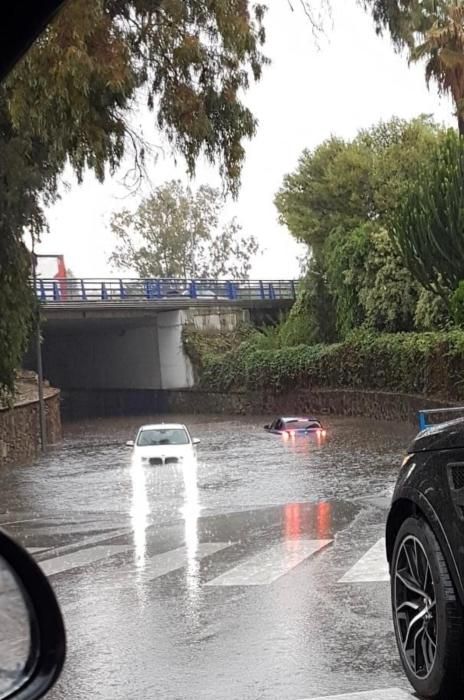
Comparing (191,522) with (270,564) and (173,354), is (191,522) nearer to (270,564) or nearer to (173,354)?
(270,564)

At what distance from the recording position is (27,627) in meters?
2.30

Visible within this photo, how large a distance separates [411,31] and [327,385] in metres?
30.4

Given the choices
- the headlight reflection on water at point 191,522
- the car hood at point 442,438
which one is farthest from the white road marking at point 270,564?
the car hood at point 442,438

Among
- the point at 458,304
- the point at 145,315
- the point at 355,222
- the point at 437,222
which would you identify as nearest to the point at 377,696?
the point at 458,304

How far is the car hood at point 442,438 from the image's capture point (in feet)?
15.3

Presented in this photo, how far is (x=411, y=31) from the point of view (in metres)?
15.3

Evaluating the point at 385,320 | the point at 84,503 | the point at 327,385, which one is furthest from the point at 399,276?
the point at 84,503

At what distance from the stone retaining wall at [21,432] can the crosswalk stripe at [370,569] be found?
20781 millimetres

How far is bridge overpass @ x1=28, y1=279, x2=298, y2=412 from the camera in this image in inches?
2083

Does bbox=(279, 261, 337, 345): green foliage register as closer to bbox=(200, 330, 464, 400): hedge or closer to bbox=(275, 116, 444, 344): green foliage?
bbox=(275, 116, 444, 344): green foliage

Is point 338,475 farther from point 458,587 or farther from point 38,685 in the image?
point 38,685

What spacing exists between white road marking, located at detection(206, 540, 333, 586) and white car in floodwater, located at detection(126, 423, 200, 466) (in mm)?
12986

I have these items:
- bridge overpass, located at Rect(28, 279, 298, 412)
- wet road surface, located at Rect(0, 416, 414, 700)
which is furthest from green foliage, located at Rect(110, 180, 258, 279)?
wet road surface, located at Rect(0, 416, 414, 700)

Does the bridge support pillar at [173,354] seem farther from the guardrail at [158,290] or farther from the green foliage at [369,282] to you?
the green foliage at [369,282]
